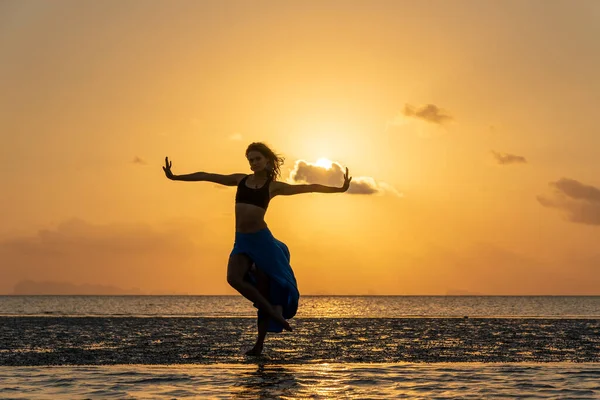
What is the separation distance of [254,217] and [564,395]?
5433mm

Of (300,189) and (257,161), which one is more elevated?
(257,161)

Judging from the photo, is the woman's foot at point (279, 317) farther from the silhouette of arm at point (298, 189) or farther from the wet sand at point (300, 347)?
the silhouette of arm at point (298, 189)

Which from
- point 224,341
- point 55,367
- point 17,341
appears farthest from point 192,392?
point 17,341

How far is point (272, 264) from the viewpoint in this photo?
40.8ft

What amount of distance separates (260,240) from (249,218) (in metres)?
0.38

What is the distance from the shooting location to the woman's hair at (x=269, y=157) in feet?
40.7

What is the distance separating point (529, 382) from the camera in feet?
30.1

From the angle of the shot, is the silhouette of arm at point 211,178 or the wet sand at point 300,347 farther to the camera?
the silhouette of arm at point 211,178

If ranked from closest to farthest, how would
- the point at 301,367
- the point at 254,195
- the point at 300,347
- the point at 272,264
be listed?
1. the point at 301,367
2. the point at 254,195
3. the point at 272,264
4. the point at 300,347

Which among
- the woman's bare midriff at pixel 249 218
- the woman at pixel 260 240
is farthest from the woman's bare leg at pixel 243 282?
Answer: the woman's bare midriff at pixel 249 218

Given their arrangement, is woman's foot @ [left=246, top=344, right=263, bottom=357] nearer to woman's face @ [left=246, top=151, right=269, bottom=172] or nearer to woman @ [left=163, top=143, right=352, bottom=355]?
woman @ [left=163, top=143, right=352, bottom=355]

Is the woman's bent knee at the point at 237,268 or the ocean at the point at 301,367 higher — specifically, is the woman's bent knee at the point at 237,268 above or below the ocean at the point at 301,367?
above

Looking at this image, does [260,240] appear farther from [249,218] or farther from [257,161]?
[257,161]

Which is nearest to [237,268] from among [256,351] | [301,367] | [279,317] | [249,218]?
[249,218]
